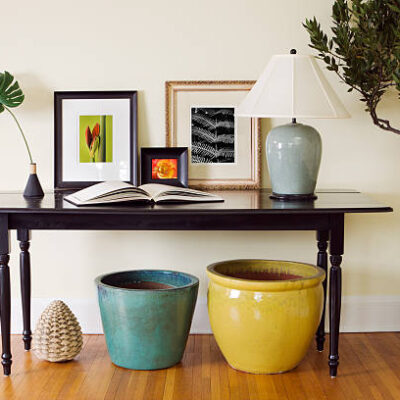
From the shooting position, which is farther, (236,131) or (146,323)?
(236,131)

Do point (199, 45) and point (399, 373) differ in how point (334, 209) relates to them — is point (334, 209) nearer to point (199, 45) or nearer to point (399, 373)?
point (399, 373)

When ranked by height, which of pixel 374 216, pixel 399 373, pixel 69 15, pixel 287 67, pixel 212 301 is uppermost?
pixel 69 15

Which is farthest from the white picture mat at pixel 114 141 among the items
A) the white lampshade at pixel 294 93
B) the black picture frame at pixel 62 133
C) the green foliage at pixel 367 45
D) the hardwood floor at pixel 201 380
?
the green foliage at pixel 367 45

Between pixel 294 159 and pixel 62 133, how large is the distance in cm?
117

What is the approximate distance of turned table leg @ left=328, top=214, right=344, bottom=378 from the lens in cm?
261

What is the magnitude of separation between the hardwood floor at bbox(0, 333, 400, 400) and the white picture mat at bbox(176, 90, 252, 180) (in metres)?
0.83

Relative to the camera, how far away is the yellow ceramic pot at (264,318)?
2607 millimetres

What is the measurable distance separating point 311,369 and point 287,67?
49.9 inches

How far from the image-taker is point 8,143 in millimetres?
3227

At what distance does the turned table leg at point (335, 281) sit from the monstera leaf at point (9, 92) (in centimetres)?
158

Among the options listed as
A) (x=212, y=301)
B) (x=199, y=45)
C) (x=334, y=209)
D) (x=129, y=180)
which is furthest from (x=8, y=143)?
(x=334, y=209)

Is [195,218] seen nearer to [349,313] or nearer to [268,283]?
[268,283]

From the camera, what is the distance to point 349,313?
331 centimetres

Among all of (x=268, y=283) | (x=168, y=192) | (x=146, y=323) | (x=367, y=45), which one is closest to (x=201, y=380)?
(x=146, y=323)
